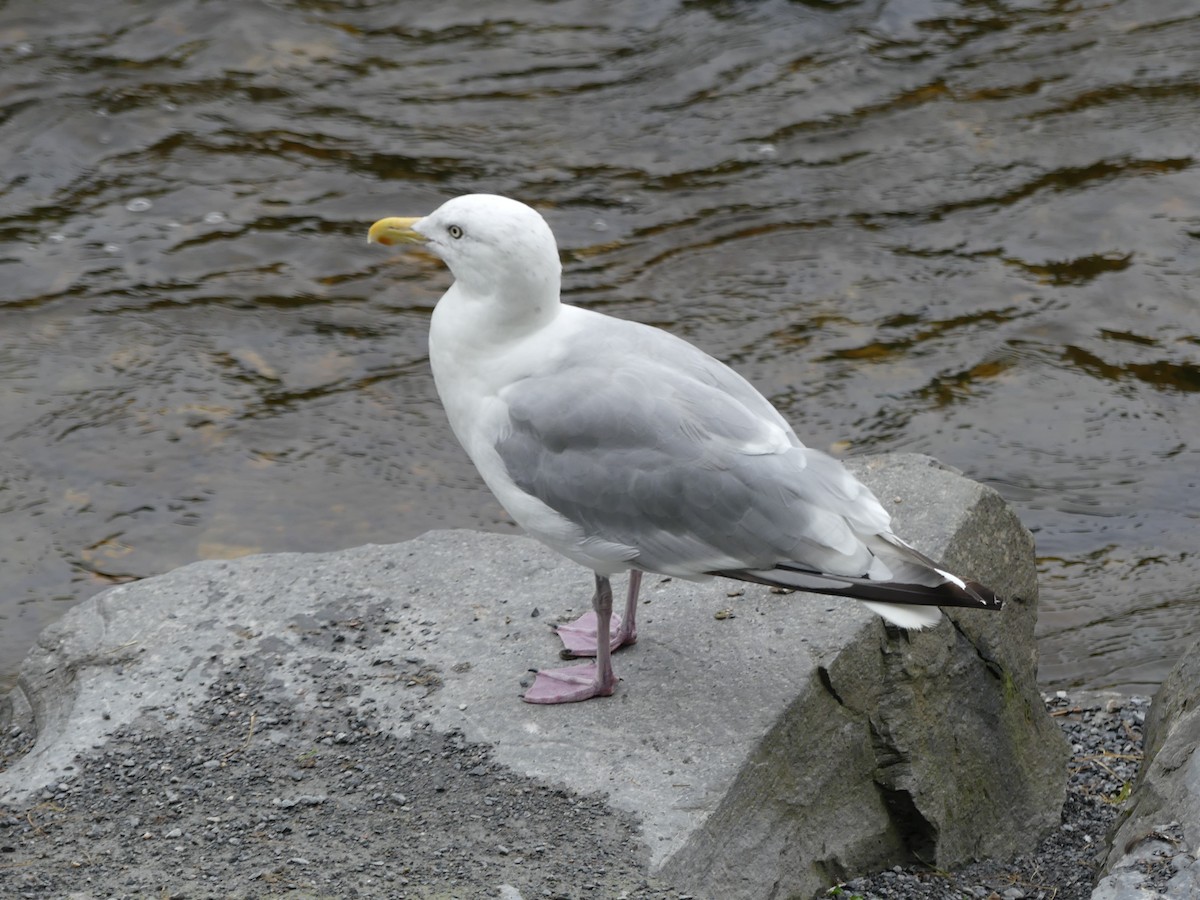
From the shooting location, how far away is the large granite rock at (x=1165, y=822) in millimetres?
3555

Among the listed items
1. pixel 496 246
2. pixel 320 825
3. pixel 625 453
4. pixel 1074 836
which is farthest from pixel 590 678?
pixel 1074 836

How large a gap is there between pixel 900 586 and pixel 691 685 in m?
0.82

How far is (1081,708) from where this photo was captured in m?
5.77

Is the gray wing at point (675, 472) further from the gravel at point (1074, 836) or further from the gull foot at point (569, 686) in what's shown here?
the gravel at point (1074, 836)

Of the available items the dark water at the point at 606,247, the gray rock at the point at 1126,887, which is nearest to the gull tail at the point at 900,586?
the gray rock at the point at 1126,887

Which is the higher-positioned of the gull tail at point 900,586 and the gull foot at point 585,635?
the gull tail at point 900,586

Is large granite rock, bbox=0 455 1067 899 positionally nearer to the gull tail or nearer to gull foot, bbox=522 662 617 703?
gull foot, bbox=522 662 617 703

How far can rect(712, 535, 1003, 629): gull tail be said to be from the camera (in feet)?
12.8

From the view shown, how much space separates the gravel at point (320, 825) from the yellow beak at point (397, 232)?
1.32 meters

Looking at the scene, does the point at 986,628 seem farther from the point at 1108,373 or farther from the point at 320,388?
the point at 320,388

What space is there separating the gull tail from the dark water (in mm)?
2510

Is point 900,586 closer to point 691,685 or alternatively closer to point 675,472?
point 675,472

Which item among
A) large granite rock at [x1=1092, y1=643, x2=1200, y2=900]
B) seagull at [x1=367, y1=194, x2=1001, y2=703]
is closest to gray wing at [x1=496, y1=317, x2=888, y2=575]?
seagull at [x1=367, y1=194, x2=1001, y2=703]

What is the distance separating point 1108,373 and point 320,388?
408cm
